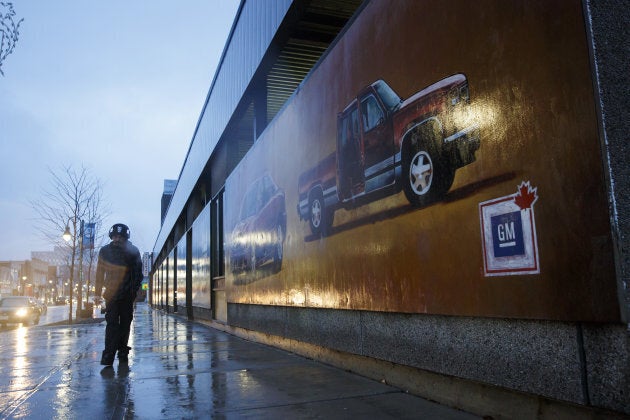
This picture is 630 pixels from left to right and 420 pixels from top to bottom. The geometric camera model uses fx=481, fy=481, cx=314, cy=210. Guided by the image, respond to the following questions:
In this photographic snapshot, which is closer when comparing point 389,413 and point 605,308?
point 605,308

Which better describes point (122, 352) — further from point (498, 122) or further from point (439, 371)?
point (498, 122)

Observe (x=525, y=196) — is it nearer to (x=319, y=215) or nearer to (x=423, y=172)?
(x=423, y=172)

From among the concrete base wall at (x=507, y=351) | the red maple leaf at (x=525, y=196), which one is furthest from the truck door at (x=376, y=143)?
the red maple leaf at (x=525, y=196)

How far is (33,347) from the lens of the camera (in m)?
9.28

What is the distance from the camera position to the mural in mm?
2646

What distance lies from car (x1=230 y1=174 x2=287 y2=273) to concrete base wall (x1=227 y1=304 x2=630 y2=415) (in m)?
2.63

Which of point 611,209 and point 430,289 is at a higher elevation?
point 611,209

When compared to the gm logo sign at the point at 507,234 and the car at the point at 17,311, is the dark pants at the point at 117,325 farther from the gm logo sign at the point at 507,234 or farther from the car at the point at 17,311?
the car at the point at 17,311

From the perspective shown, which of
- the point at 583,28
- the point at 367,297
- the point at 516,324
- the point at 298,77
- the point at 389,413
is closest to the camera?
the point at 583,28

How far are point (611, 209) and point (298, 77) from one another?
918 centimetres

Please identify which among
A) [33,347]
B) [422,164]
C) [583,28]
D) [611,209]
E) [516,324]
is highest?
[583,28]

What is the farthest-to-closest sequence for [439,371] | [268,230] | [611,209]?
[268,230] → [439,371] → [611,209]

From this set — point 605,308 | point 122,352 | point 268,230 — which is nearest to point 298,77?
point 268,230

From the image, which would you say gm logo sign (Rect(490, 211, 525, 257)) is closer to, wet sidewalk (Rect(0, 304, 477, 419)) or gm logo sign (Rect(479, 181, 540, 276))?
gm logo sign (Rect(479, 181, 540, 276))
